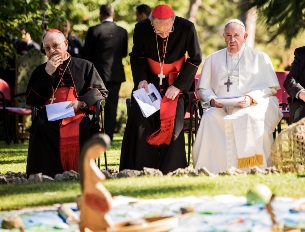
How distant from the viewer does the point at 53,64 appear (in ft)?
37.1

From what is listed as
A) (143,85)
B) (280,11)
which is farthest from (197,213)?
(280,11)

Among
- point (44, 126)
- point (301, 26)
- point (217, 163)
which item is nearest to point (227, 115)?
point (217, 163)

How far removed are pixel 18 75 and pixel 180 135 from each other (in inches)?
285

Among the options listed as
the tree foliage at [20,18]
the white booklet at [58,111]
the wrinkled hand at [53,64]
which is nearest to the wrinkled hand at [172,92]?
the white booklet at [58,111]

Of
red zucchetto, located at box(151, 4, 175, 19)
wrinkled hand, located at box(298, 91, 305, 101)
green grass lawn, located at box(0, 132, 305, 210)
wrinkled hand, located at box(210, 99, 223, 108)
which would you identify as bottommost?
green grass lawn, located at box(0, 132, 305, 210)

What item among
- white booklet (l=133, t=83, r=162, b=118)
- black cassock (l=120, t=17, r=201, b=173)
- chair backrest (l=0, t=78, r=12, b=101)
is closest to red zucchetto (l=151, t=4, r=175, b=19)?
black cassock (l=120, t=17, r=201, b=173)

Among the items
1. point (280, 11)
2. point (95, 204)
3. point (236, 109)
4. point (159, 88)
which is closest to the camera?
point (95, 204)

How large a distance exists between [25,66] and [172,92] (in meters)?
7.25

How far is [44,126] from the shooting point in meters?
11.2

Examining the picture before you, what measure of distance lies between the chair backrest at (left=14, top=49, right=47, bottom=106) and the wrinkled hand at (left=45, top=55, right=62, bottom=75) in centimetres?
669

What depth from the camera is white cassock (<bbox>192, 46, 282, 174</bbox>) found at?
11.1 metres

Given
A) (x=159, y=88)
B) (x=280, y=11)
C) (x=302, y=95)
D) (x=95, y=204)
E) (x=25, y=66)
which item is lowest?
(x=95, y=204)

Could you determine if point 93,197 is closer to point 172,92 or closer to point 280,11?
point 172,92

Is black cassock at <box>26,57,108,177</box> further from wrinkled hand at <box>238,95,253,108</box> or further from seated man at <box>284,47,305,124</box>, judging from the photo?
seated man at <box>284,47,305,124</box>
